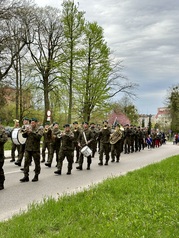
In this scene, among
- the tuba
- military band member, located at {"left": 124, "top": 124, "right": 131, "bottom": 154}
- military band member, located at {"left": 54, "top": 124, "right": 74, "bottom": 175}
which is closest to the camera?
military band member, located at {"left": 54, "top": 124, "right": 74, "bottom": 175}

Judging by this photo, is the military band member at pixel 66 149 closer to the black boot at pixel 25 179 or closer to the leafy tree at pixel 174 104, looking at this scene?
the black boot at pixel 25 179

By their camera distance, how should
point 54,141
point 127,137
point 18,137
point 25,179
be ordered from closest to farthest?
point 25,179 < point 18,137 < point 54,141 < point 127,137

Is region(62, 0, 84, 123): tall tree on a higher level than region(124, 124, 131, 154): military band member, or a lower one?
higher

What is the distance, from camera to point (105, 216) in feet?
20.2

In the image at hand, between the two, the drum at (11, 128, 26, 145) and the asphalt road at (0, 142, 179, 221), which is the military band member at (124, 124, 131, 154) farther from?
the drum at (11, 128, 26, 145)

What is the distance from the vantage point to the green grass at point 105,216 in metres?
5.27

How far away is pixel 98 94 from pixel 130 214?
29.1m

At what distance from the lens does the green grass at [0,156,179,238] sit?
17.3 ft

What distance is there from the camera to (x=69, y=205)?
6844mm

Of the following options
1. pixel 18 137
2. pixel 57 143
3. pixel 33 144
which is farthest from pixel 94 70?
pixel 33 144

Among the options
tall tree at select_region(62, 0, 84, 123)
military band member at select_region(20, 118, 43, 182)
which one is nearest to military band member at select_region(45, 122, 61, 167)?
military band member at select_region(20, 118, 43, 182)

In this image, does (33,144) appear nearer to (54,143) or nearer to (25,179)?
(25,179)

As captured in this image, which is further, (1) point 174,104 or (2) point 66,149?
(1) point 174,104

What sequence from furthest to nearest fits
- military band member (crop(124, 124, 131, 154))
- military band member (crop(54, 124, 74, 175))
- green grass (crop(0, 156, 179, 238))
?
military band member (crop(124, 124, 131, 154)), military band member (crop(54, 124, 74, 175)), green grass (crop(0, 156, 179, 238))
